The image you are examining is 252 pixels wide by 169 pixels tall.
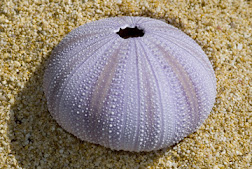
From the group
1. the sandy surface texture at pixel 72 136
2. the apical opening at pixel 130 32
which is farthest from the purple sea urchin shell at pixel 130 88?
the sandy surface texture at pixel 72 136

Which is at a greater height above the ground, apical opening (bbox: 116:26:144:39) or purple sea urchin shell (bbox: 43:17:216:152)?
apical opening (bbox: 116:26:144:39)

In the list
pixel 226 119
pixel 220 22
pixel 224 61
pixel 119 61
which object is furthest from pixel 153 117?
pixel 220 22

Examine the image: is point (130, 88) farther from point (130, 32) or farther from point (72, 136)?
point (72, 136)

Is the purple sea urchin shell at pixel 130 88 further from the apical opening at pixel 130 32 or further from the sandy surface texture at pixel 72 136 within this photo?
the sandy surface texture at pixel 72 136

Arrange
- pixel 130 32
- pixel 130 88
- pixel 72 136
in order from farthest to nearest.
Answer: pixel 72 136 < pixel 130 32 < pixel 130 88

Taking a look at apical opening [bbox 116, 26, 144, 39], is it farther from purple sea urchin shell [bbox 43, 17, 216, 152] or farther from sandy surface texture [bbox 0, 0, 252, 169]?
sandy surface texture [bbox 0, 0, 252, 169]

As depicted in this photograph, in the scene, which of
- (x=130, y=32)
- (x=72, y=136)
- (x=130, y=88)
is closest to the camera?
(x=130, y=88)

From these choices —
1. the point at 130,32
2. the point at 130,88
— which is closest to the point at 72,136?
the point at 130,88

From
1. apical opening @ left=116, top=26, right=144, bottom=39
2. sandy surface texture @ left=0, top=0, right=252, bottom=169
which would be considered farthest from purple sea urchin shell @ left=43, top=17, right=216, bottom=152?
sandy surface texture @ left=0, top=0, right=252, bottom=169
